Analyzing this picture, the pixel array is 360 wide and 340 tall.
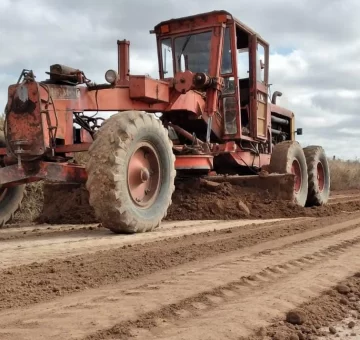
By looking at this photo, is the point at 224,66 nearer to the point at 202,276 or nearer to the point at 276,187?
the point at 276,187

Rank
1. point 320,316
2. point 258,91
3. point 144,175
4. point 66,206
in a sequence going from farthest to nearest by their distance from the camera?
point 258,91
point 66,206
point 144,175
point 320,316

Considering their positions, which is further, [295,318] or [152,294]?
[152,294]

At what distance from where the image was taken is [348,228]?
741 cm

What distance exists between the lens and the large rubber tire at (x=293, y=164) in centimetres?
1060

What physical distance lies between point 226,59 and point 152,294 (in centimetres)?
704

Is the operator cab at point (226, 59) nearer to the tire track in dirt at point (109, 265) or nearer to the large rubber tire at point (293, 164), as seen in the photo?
the large rubber tire at point (293, 164)

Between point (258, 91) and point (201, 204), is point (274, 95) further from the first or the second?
point (201, 204)

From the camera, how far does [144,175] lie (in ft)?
23.0

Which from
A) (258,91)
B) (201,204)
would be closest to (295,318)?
(201,204)

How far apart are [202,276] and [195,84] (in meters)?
5.07

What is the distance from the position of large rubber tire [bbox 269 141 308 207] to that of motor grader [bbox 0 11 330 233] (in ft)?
0.07

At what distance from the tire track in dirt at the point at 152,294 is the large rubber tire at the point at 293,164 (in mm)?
4927

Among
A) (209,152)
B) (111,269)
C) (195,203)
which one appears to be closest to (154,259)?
(111,269)

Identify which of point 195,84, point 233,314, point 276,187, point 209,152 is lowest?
point 233,314
